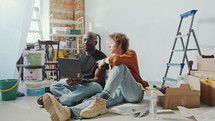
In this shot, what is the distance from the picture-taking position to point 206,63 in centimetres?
215

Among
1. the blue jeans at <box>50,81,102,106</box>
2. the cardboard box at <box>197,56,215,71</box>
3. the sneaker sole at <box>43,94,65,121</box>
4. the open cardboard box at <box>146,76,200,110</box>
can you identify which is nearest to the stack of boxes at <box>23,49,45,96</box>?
the blue jeans at <box>50,81,102,106</box>

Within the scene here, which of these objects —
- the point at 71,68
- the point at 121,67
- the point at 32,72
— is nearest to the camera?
the point at 121,67

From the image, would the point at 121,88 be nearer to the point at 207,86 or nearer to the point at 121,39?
the point at 121,39

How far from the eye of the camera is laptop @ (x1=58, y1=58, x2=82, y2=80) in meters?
1.79

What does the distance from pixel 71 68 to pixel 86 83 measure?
248 mm

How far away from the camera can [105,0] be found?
4738 millimetres

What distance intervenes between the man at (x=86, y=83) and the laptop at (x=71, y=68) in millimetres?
119

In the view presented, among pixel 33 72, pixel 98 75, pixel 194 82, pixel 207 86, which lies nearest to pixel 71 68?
pixel 98 75

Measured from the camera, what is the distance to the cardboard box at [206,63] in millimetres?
2098

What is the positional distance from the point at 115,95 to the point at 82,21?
3690mm

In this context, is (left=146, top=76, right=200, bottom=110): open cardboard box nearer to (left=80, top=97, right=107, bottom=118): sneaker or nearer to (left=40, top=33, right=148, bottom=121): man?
(left=40, top=33, right=148, bottom=121): man

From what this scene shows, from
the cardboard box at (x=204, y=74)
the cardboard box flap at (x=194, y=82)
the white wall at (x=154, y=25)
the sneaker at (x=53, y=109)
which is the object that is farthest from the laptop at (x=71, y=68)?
the white wall at (x=154, y=25)

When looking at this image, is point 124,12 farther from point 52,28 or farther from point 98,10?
point 52,28

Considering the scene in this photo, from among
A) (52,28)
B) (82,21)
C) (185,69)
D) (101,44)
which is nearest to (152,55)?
(185,69)
